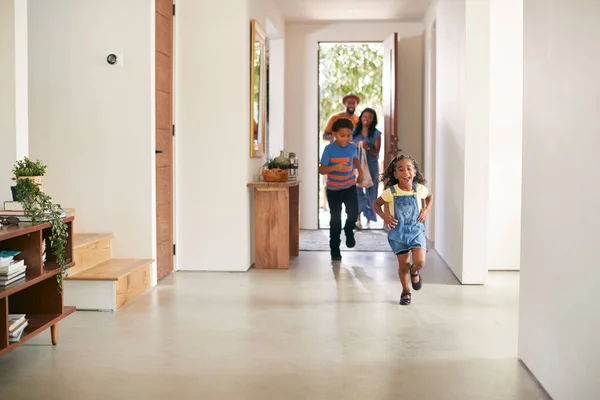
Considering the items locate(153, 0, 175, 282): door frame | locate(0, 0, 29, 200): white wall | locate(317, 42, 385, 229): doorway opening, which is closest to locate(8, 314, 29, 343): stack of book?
locate(0, 0, 29, 200): white wall

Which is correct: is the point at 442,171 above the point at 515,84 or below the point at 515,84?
below

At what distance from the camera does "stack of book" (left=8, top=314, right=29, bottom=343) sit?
10.8 ft

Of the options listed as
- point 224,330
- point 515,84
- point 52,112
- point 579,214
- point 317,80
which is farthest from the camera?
point 317,80

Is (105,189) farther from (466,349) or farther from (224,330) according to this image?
(466,349)

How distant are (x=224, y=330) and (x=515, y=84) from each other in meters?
3.46

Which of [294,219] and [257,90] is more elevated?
[257,90]

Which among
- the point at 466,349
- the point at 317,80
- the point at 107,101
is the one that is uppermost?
the point at 317,80

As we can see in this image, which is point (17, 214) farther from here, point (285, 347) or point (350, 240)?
point (350, 240)

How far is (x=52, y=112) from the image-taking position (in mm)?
5480

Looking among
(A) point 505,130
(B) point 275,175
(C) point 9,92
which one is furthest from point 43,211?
(A) point 505,130

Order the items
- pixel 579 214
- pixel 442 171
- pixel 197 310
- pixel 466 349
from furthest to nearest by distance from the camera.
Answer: pixel 442 171, pixel 197 310, pixel 466 349, pixel 579 214

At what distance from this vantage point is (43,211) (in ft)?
11.6

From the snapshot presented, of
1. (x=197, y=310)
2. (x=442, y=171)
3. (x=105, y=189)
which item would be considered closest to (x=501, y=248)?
(x=442, y=171)

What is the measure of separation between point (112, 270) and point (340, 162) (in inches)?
105
